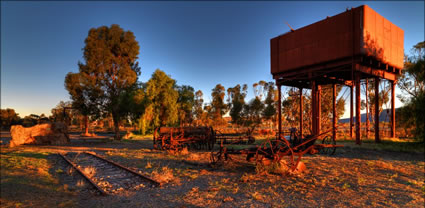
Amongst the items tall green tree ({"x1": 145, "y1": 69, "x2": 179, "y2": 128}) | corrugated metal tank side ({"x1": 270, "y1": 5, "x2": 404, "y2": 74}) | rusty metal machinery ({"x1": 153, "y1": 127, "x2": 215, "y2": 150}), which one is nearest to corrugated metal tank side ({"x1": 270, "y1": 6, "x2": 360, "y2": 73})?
corrugated metal tank side ({"x1": 270, "y1": 5, "x2": 404, "y2": 74})

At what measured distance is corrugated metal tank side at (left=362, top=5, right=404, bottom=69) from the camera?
→ 641 inches

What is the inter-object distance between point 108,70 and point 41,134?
33.1 feet

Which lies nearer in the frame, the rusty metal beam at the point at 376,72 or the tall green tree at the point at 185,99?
the rusty metal beam at the point at 376,72

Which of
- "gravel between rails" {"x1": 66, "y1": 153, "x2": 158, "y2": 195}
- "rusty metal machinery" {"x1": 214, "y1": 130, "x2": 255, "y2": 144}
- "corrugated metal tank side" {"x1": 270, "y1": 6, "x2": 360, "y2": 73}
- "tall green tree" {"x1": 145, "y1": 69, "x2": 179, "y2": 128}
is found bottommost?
"gravel between rails" {"x1": 66, "y1": 153, "x2": 158, "y2": 195}

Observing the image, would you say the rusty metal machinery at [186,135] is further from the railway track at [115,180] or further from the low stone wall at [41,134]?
the low stone wall at [41,134]

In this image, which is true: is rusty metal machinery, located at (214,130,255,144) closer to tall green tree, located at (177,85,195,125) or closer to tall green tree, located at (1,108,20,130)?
tall green tree, located at (177,85,195,125)

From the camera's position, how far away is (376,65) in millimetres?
18469

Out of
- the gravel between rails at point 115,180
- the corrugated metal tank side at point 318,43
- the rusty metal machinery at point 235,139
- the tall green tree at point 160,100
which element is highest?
the corrugated metal tank side at point 318,43

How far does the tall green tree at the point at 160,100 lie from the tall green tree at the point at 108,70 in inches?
195

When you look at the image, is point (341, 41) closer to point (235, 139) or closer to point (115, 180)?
point (235, 139)

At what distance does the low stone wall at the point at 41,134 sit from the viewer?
2138 centimetres

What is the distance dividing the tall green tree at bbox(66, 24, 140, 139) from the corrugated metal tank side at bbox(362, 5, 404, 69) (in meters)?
25.0

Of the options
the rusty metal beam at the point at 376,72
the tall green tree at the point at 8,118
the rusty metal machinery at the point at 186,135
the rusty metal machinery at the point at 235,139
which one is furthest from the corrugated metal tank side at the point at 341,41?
the tall green tree at the point at 8,118

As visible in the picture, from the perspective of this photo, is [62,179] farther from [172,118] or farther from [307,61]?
[172,118]
